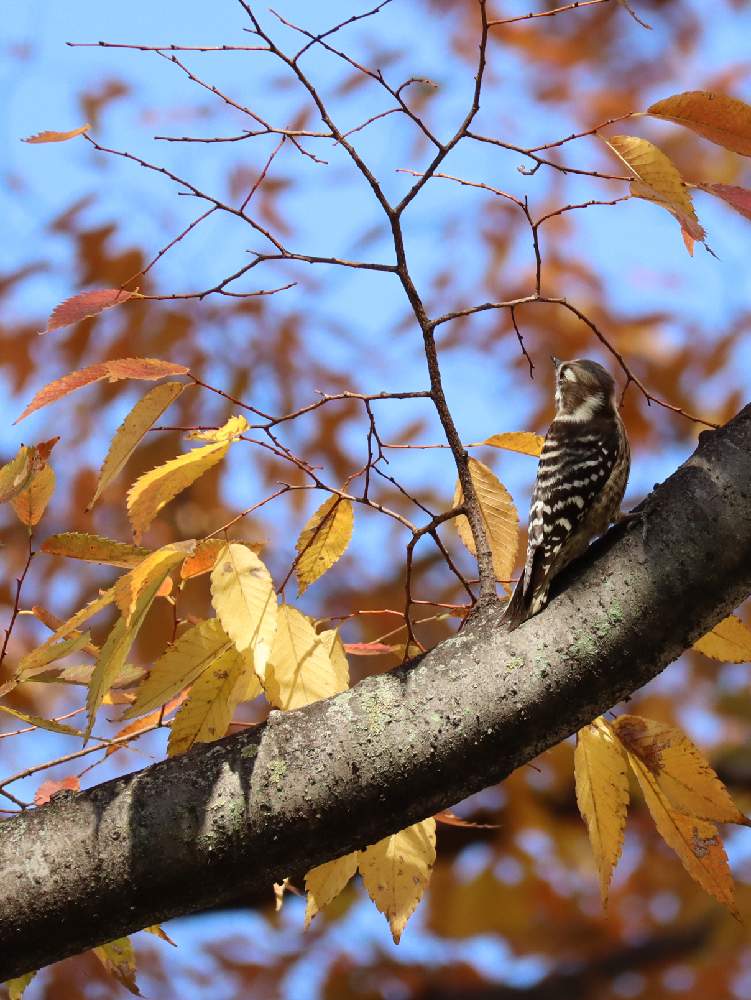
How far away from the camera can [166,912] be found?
1867mm

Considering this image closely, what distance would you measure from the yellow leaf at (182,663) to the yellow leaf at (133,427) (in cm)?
32

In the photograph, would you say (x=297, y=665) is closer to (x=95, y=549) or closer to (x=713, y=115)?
(x=95, y=549)

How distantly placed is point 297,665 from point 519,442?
80cm

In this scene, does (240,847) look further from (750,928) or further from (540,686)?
(750,928)

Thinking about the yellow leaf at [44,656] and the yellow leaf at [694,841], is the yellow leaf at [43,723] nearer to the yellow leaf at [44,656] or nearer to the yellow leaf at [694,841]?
the yellow leaf at [44,656]

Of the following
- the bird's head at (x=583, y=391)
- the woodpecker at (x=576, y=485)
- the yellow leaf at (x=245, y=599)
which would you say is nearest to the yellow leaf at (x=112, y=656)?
the yellow leaf at (x=245, y=599)

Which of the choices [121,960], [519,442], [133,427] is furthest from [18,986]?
→ [519,442]

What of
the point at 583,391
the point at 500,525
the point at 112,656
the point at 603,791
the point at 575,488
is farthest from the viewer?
the point at 583,391

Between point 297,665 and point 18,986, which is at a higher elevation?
point 297,665

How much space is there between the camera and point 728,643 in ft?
7.29

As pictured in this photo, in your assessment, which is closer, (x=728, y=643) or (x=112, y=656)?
(x=112, y=656)

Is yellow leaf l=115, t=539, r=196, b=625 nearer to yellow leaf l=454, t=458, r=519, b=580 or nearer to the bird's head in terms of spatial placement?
yellow leaf l=454, t=458, r=519, b=580

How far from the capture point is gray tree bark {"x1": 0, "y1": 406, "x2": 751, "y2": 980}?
5.99 ft

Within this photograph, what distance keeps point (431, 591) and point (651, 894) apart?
2.56m
